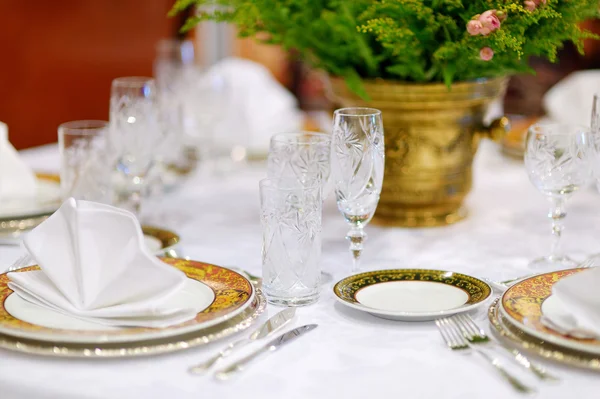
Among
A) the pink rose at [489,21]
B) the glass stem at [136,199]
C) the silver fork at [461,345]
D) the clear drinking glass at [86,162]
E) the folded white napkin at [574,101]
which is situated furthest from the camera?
the folded white napkin at [574,101]

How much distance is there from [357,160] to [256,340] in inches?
13.0

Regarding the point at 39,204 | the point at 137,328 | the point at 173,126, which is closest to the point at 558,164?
the point at 137,328

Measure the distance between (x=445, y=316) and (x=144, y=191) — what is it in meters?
0.82

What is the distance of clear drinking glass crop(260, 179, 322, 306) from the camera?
1.07 m

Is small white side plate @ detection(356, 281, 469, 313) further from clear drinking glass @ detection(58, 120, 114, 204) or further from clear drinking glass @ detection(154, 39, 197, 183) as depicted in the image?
clear drinking glass @ detection(154, 39, 197, 183)

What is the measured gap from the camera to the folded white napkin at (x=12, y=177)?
1.55 metres

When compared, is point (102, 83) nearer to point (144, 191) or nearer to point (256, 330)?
point (144, 191)

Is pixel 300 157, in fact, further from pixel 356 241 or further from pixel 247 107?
pixel 247 107

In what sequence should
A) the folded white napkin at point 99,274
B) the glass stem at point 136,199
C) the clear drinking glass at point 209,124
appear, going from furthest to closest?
1. the clear drinking glass at point 209,124
2. the glass stem at point 136,199
3. the folded white napkin at point 99,274

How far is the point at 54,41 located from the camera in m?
2.88

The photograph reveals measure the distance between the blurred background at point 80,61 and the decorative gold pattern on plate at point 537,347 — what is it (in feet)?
4.56

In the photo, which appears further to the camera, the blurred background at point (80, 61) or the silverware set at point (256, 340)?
the blurred background at point (80, 61)

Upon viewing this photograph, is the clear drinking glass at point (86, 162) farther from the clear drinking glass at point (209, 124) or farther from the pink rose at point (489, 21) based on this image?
the pink rose at point (489, 21)

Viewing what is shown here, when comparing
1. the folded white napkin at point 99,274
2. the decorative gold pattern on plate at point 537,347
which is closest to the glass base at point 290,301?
the folded white napkin at point 99,274
